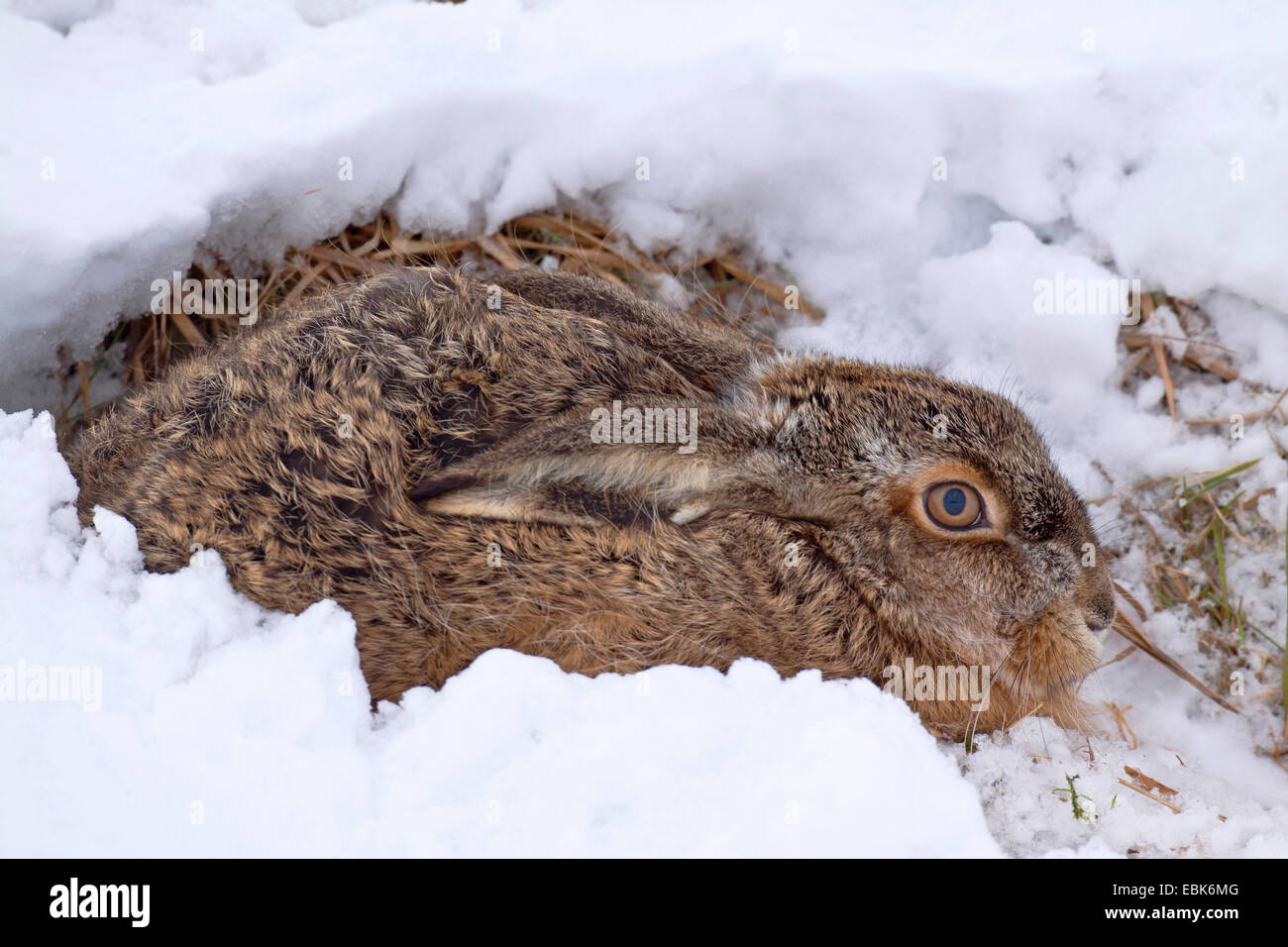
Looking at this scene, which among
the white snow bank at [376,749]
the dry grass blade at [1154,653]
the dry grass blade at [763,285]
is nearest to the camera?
the white snow bank at [376,749]

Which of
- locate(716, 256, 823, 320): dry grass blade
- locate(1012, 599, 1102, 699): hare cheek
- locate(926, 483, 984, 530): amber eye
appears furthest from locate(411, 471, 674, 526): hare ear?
locate(716, 256, 823, 320): dry grass blade

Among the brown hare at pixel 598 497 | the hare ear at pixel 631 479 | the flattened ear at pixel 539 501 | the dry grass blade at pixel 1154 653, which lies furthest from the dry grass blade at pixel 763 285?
the dry grass blade at pixel 1154 653

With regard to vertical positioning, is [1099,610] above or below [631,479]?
below

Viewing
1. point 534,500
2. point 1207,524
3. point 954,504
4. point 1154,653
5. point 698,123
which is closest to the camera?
point 534,500

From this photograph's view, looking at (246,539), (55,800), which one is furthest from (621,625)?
(55,800)

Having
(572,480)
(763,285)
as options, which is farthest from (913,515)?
(763,285)

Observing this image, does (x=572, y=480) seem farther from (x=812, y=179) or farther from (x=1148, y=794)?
(x=1148, y=794)

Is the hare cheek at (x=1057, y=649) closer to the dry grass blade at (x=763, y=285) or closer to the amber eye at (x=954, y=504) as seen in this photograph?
the amber eye at (x=954, y=504)
